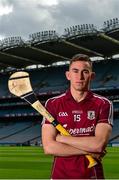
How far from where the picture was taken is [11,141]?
63.1 m

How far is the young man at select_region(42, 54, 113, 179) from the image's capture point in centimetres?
459

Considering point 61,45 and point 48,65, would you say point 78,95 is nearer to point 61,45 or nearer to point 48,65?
point 61,45

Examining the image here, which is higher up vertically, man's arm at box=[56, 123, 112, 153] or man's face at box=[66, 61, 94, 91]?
man's face at box=[66, 61, 94, 91]

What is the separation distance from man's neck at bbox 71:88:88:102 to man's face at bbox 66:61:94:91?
74 mm

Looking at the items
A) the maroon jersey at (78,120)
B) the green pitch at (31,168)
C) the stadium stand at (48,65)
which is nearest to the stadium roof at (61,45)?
the stadium stand at (48,65)

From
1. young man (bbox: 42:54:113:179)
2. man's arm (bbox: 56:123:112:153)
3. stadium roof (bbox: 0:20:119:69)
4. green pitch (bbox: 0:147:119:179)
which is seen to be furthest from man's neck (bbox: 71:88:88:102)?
stadium roof (bbox: 0:20:119:69)

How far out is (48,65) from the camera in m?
74.9

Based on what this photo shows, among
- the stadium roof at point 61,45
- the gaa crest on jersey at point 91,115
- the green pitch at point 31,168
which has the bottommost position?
the green pitch at point 31,168

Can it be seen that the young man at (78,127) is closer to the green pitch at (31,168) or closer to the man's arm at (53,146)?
the man's arm at (53,146)

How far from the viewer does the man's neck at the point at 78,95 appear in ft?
15.5

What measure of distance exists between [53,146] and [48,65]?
231ft

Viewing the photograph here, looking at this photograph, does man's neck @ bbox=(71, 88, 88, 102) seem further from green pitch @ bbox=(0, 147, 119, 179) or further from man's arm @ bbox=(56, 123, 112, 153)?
green pitch @ bbox=(0, 147, 119, 179)

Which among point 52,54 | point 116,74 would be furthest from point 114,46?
point 52,54

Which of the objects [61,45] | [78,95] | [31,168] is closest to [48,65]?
[61,45]
